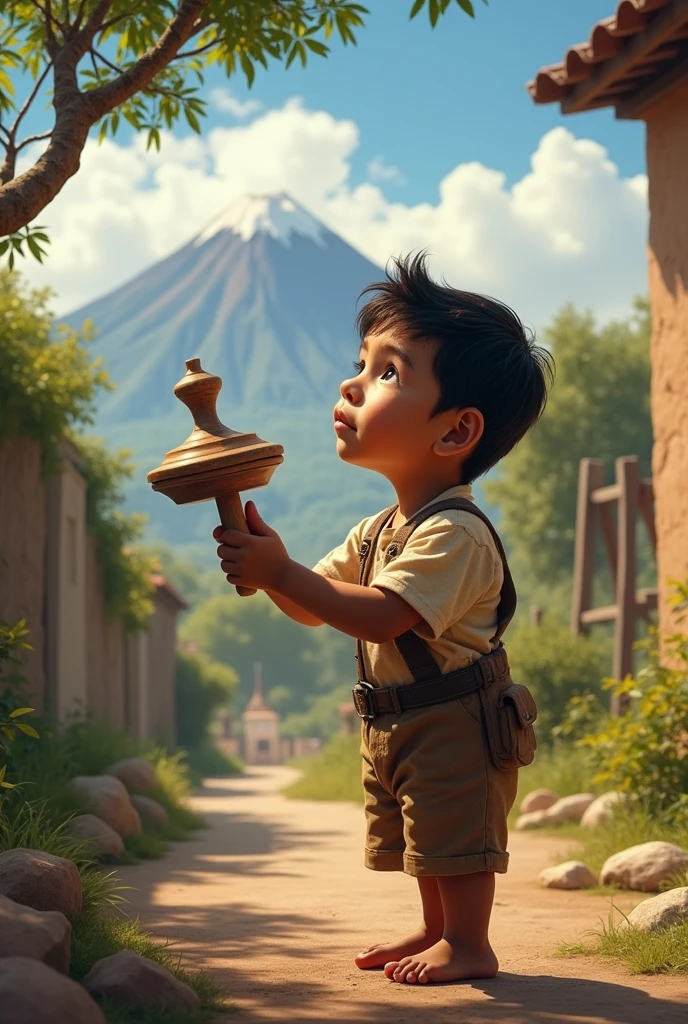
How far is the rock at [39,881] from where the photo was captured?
3328 mm

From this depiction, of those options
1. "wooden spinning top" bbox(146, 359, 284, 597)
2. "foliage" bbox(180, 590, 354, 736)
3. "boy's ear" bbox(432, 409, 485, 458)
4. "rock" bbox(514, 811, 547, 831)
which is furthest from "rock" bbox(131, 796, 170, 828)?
"foliage" bbox(180, 590, 354, 736)

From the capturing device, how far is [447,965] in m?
3.15

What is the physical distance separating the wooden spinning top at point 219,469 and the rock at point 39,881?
1076mm

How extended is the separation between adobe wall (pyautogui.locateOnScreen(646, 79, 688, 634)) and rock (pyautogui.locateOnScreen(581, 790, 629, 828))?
3.47 ft

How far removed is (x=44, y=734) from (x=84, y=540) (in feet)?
15.4

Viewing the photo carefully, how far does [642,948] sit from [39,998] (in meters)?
1.92

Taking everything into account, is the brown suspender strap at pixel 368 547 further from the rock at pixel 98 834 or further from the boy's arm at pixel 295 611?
the rock at pixel 98 834

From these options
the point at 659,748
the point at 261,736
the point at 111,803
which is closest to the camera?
the point at 659,748

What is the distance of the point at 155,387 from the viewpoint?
187 m

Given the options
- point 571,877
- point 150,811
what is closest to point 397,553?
point 571,877

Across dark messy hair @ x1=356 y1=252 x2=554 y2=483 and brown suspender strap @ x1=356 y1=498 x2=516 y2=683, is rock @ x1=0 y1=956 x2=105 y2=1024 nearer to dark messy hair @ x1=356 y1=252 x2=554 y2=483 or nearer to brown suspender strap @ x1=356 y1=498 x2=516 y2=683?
brown suspender strap @ x1=356 y1=498 x2=516 y2=683

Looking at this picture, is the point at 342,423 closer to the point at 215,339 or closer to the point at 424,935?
the point at 424,935

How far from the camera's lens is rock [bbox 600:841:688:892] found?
17.0ft

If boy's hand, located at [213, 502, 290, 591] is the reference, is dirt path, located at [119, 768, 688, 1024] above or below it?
below
